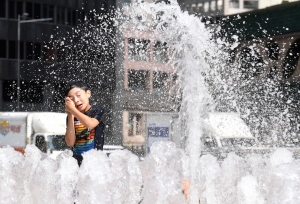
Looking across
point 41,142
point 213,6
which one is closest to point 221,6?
point 213,6

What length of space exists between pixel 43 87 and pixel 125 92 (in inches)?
259

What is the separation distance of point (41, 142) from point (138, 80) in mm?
49459

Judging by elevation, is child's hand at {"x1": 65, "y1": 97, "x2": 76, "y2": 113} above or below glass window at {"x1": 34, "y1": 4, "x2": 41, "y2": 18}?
below

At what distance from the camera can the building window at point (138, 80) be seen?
66.6m

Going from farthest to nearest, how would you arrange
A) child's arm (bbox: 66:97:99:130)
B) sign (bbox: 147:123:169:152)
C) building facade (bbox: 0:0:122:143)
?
building facade (bbox: 0:0:122:143) < sign (bbox: 147:123:169:152) < child's arm (bbox: 66:97:99:130)

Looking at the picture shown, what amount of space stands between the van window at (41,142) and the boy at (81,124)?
1530 cm

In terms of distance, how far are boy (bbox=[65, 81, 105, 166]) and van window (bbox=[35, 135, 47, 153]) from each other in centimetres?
1530

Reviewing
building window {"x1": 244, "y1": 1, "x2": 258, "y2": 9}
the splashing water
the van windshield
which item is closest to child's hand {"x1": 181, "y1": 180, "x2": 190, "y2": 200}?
the splashing water

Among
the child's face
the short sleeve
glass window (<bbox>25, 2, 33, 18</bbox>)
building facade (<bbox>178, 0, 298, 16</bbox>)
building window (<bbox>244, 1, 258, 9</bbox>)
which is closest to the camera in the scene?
the short sleeve

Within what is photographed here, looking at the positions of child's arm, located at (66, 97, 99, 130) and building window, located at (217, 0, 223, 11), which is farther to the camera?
building window, located at (217, 0, 223, 11)

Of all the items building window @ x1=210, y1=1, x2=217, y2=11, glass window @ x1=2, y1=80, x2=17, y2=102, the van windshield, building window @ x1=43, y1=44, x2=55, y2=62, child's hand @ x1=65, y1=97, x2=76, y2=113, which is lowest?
glass window @ x1=2, y1=80, x2=17, y2=102

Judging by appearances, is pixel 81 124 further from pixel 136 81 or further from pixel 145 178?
pixel 136 81

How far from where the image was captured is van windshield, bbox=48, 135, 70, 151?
2197cm

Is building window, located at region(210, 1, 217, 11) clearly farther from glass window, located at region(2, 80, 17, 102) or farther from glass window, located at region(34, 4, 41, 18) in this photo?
glass window, located at region(2, 80, 17, 102)
